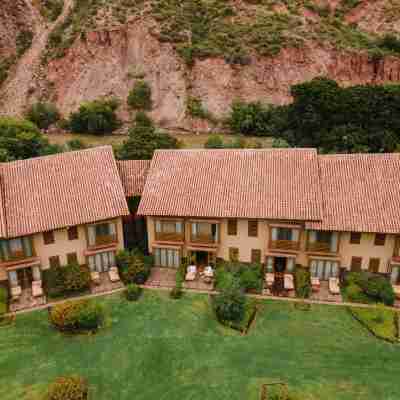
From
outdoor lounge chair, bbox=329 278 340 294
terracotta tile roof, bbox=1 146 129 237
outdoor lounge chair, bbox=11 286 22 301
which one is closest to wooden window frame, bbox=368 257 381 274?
outdoor lounge chair, bbox=329 278 340 294

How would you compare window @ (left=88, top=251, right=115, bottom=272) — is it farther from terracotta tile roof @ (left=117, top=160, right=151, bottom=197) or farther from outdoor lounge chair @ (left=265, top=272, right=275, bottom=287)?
outdoor lounge chair @ (left=265, top=272, right=275, bottom=287)

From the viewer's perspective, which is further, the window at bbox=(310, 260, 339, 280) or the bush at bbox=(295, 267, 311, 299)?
the window at bbox=(310, 260, 339, 280)

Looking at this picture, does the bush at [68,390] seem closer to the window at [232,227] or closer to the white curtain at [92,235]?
the white curtain at [92,235]

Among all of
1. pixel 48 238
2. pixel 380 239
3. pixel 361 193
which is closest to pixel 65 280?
pixel 48 238

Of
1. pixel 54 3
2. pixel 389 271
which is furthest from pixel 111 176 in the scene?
pixel 54 3

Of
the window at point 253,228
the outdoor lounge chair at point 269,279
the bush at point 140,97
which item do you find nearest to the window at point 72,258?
the window at point 253,228

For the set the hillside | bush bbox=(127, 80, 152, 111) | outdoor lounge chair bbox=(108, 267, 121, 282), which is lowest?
outdoor lounge chair bbox=(108, 267, 121, 282)

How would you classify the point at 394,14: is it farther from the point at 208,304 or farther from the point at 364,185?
the point at 208,304
